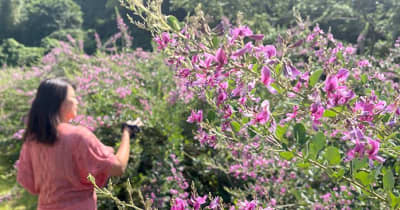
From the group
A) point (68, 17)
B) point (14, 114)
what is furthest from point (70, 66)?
point (68, 17)

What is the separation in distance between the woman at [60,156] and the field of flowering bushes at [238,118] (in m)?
0.27

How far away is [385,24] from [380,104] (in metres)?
6.99

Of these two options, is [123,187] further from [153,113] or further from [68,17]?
[68,17]

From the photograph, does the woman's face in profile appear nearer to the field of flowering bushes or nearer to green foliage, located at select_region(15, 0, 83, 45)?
the field of flowering bushes

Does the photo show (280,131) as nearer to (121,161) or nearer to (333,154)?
(333,154)

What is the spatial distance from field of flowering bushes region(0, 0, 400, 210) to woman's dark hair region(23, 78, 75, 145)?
23.2 inches

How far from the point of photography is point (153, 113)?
380 cm

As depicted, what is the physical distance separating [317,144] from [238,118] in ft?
1.42

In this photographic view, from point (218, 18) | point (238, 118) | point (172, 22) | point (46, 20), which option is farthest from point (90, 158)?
point (46, 20)

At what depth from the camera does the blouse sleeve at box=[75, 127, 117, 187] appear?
2.02 metres

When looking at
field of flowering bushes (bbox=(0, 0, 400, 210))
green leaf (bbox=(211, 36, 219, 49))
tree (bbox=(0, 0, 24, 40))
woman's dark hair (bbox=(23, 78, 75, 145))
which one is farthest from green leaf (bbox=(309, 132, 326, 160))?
tree (bbox=(0, 0, 24, 40))

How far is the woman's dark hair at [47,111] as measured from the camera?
2.01 meters

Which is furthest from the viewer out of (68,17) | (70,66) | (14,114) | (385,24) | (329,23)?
(68,17)

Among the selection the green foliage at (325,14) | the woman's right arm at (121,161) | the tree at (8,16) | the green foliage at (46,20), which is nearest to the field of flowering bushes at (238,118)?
the woman's right arm at (121,161)
